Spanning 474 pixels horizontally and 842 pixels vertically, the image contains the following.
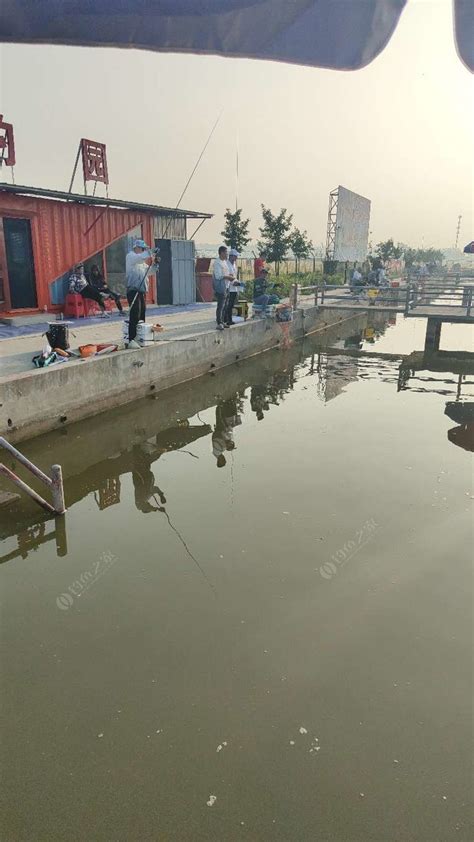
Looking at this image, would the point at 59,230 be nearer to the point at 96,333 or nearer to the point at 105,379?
the point at 96,333

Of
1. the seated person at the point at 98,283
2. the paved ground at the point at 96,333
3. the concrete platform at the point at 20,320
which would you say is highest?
the seated person at the point at 98,283

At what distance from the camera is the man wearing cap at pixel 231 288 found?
38.7 ft

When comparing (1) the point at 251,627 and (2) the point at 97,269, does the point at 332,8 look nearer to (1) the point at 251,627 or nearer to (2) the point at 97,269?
(1) the point at 251,627

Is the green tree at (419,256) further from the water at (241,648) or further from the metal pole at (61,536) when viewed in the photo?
the metal pole at (61,536)

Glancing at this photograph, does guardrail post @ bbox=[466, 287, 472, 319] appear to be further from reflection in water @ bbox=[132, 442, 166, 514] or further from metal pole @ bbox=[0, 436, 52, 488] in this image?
metal pole @ bbox=[0, 436, 52, 488]

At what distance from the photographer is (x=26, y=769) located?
2.71m

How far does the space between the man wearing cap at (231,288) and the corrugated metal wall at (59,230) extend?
12.7 ft

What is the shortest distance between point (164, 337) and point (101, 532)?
6.69 m

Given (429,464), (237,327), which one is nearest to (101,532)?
(429,464)

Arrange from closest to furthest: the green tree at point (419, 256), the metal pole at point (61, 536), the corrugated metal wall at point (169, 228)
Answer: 1. the metal pole at point (61, 536)
2. the corrugated metal wall at point (169, 228)
3. the green tree at point (419, 256)

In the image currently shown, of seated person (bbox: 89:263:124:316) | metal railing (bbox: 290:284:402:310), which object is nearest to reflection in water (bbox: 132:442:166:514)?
seated person (bbox: 89:263:124:316)

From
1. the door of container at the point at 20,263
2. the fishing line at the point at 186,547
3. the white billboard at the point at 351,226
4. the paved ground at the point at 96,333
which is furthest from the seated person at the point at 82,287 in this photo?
the white billboard at the point at 351,226

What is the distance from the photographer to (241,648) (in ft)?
11.7

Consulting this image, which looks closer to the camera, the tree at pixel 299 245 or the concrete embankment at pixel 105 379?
the concrete embankment at pixel 105 379
